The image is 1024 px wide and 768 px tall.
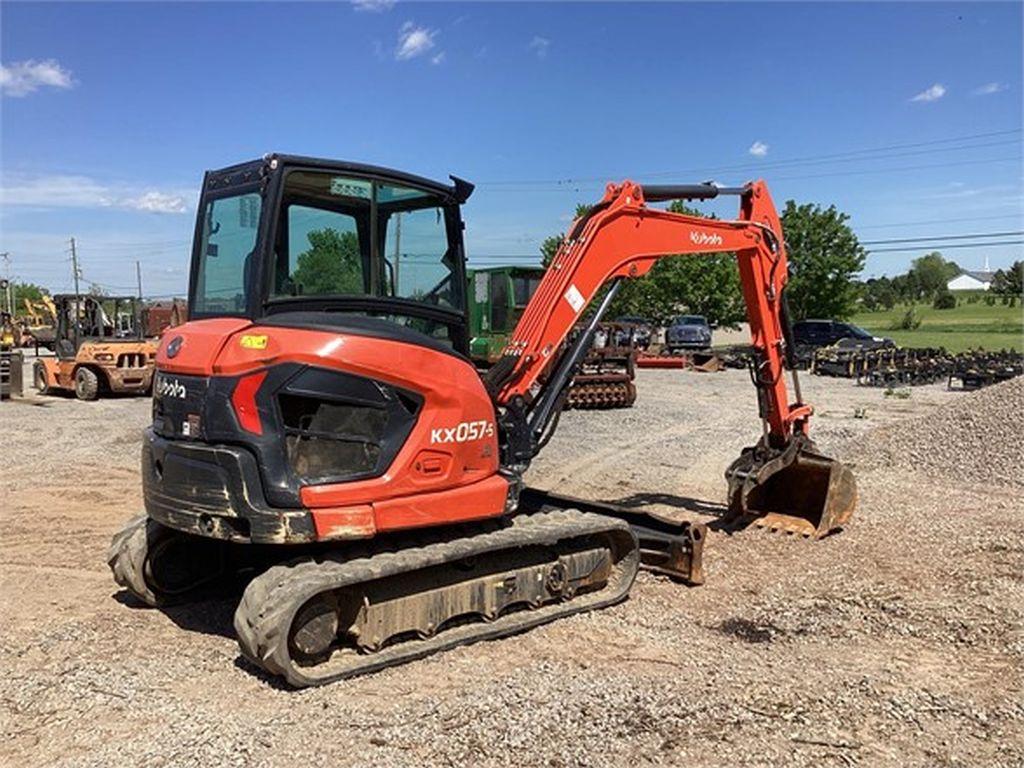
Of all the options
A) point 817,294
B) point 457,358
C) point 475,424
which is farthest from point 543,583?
point 817,294

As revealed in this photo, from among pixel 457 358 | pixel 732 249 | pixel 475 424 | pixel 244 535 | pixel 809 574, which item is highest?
pixel 732 249

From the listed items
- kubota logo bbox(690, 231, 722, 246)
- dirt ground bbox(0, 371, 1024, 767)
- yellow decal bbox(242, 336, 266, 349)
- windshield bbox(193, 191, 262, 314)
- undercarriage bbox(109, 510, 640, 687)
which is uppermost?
kubota logo bbox(690, 231, 722, 246)

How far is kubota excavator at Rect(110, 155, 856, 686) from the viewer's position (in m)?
4.67

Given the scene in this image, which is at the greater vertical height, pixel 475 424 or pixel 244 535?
pixel 475 424

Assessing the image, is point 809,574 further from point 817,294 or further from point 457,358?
point 817,294

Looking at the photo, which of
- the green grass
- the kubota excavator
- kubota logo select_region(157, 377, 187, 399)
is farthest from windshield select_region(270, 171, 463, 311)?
the green grass

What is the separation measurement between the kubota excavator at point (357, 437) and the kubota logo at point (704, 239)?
2.80 feet

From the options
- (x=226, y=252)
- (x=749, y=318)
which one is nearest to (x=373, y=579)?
(x=226, y=252)

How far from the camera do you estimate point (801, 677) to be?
479cm

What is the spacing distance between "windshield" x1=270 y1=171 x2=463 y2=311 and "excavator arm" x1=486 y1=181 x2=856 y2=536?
2.67ft

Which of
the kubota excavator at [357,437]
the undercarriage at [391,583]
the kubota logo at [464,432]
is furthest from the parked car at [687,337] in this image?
the kubota logo at [464,432]

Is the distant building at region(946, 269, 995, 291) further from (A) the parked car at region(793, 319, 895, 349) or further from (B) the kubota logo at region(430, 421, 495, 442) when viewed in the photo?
(B) the kubota logo at region(430, 421, 495, 442)

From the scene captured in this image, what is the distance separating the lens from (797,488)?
8250 millimetres

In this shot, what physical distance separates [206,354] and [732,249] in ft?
14.9
